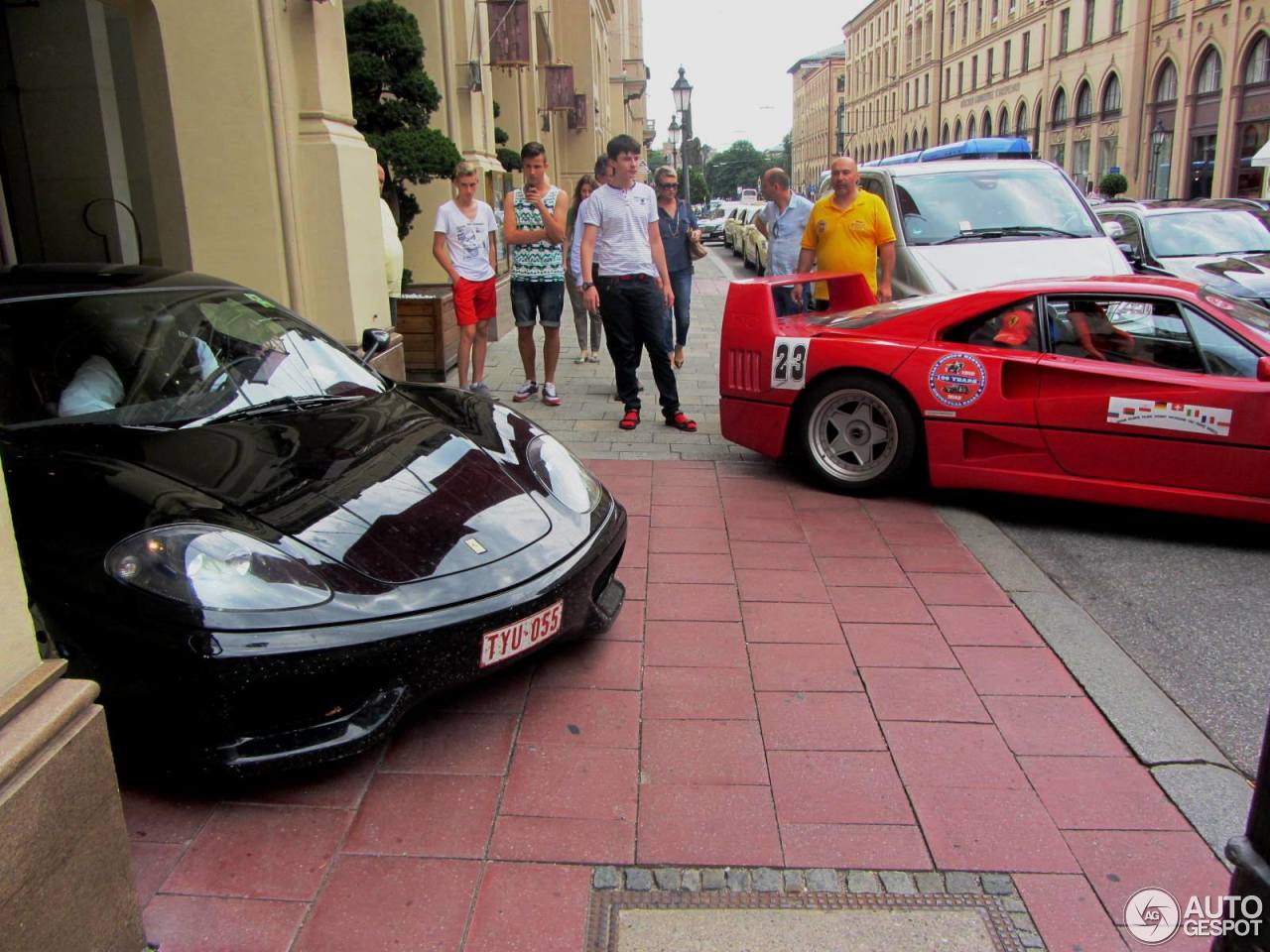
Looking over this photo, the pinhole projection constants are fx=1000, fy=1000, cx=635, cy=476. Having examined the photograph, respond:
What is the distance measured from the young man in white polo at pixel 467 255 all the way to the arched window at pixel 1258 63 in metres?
36.0

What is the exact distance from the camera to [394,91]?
10.0 metres

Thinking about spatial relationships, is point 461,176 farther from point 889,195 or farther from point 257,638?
point 257,638

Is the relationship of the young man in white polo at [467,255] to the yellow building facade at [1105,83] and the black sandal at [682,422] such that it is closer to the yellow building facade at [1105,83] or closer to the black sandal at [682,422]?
the black sandal at [682,422]


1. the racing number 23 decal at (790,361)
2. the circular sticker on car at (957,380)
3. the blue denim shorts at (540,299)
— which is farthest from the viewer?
the blue denim shorts at (540,299)

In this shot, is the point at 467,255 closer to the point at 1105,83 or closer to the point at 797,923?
the point at 797,923

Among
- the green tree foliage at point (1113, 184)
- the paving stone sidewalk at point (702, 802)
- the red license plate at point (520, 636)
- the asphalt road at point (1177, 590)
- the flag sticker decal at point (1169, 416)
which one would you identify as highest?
the green tree foliage at point (1113, 184)

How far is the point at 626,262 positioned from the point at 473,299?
1502 millimetres

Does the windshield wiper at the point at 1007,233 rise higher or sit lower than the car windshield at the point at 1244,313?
higher

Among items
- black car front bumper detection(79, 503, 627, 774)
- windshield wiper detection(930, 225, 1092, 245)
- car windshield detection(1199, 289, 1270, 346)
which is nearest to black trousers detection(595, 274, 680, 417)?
windshield wiper detection(930, 225, 1092, 245)

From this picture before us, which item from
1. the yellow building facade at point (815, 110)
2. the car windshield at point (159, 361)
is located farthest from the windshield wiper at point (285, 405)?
the yellow building facade at point (815, 110)

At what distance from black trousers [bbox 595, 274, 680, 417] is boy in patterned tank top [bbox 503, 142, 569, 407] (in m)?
0.82

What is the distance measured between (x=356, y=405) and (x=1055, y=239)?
6062 millimetres

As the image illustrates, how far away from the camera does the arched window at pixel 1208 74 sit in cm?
3641

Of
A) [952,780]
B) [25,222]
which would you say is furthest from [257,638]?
[25,222]
